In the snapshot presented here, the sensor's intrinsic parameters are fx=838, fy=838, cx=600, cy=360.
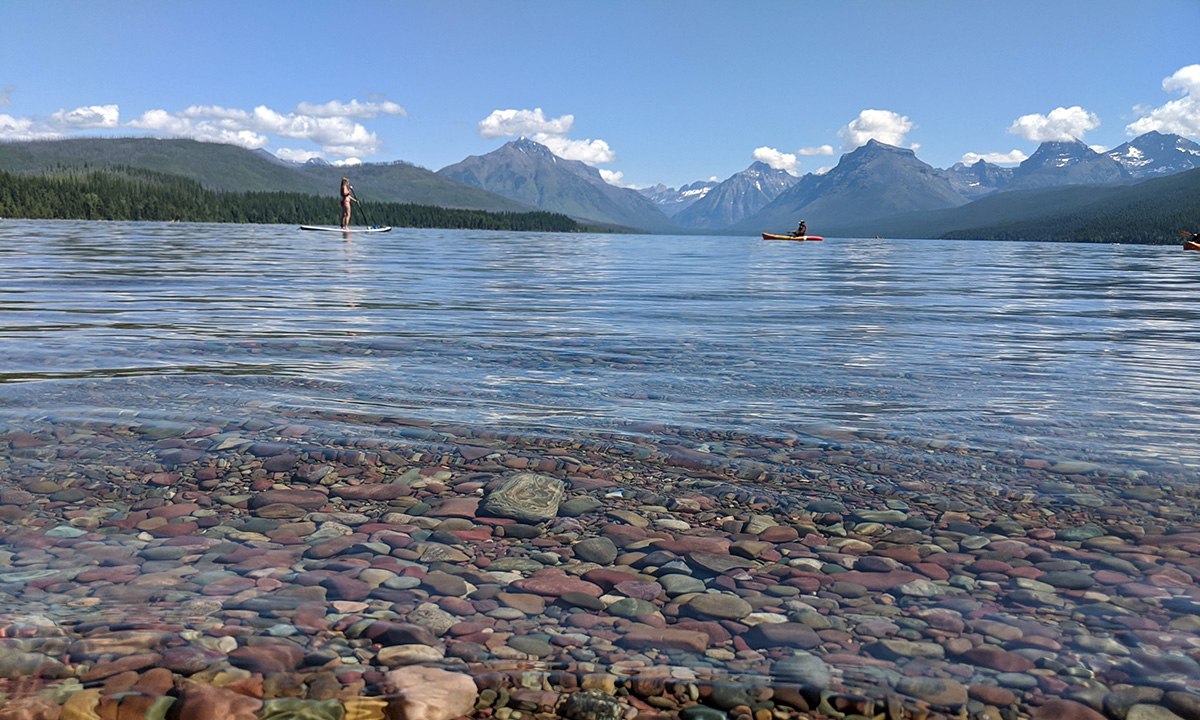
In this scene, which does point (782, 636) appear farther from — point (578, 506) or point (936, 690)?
point (578, 506)

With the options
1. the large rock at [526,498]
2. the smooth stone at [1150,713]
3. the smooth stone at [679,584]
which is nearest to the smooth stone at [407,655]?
the smooth stone at [679,584]

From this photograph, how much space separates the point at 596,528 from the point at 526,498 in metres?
0.67

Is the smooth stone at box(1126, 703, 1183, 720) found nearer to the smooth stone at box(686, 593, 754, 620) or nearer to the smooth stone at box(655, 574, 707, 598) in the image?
the smooth stone at box(686, 593, 754, 620)

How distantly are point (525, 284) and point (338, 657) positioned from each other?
27020 mm

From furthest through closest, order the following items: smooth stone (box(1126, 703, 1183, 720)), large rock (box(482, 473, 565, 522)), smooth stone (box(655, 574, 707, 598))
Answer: large rock (box(482, 473, 565, 522))
smooth stone (box(655, 574, 707, 598))
smooth stone (box(1126, 703, 1183, 720))

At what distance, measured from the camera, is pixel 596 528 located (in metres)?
5.66

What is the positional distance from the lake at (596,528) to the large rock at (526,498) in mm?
32

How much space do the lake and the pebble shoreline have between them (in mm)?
22

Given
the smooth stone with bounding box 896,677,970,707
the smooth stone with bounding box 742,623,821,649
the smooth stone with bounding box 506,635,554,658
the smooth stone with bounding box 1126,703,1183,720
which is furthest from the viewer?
the smooth stone with bounding box 742,623,821,649

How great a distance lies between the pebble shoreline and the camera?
11.9ft

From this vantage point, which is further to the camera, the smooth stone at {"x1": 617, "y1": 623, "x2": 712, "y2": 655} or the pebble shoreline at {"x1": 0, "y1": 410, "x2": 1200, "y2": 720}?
the smooth stone at {"x1": 617, "y1": 623, "x2": 712, "y2": 655}

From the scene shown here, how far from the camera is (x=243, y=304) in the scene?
19688 mm

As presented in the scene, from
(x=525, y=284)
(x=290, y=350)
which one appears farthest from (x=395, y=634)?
(x=525, y=284)

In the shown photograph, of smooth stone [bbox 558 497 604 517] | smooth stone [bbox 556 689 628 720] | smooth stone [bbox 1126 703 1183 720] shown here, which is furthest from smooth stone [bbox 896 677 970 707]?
smooth stone [bbox 558 497 604 517]
